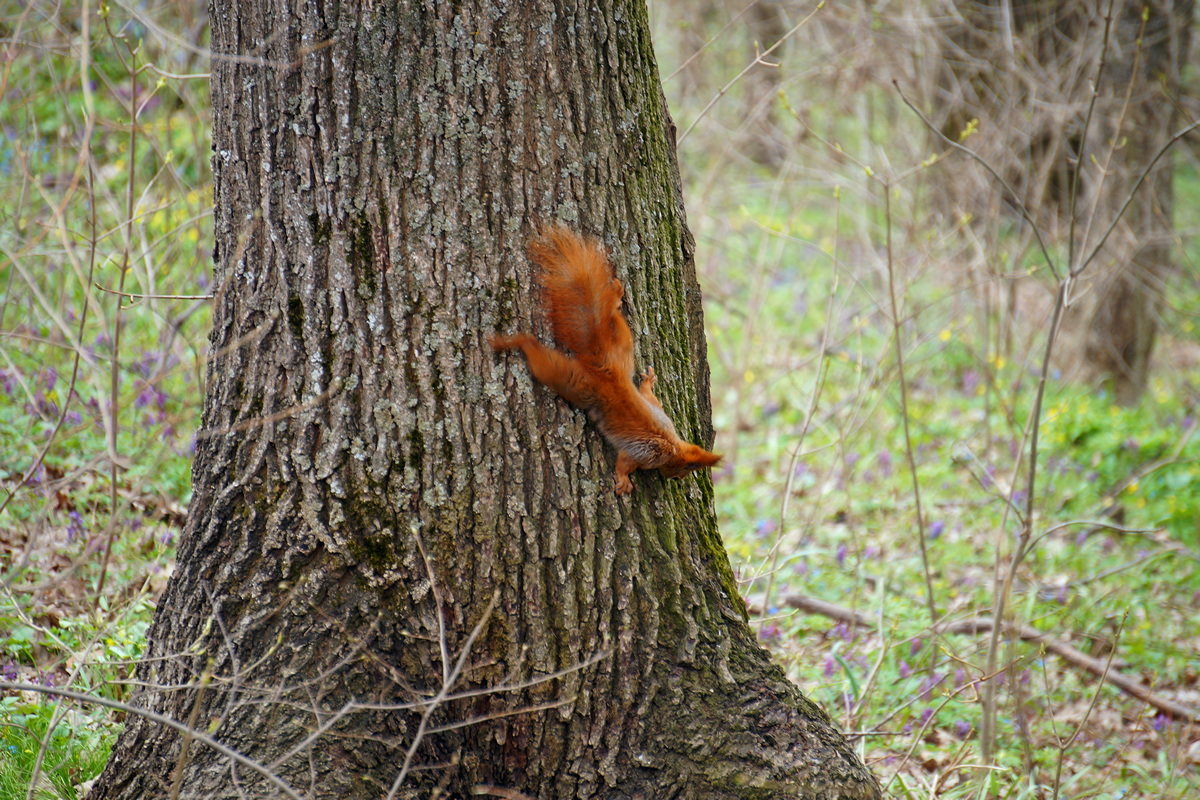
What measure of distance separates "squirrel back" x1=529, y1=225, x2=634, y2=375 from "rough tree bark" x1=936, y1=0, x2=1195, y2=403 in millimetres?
4311

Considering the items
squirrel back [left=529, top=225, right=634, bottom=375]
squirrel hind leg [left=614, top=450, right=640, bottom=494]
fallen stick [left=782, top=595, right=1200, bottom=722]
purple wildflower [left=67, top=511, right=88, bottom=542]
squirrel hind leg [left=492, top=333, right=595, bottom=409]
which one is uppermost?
squirrel back [left=529, top=225, right=634, bottom=375]

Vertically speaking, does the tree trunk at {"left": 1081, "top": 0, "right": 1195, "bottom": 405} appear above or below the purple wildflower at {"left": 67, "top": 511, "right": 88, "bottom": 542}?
above

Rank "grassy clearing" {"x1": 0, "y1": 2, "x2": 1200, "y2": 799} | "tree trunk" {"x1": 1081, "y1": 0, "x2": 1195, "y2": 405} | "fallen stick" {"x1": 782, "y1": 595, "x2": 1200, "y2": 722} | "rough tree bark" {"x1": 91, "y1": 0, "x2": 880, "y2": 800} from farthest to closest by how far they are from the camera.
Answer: "tree trunk" {"x1": 1081, "y1": 0, "x2": 1195, "y2": 405}, "fallen stick" {"x1": 782, "y1": 595, "x2": 1200, "y2": 722}, "grassy clearing" {"x1": 0, "y1": 2, "x2": 1200, "y2": 799}, "rough tree bark" {"x1": 91, "y1": 0, "x2": 880, "y2": 800}

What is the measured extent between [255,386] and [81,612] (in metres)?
1.65

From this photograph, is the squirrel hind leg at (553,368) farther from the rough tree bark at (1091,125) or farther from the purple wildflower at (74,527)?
the rough tree bark at (1091,125)

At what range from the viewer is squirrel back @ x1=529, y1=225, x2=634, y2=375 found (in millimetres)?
2150

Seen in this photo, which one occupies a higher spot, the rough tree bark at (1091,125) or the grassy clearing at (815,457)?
the rough tree bark at (1091,125)

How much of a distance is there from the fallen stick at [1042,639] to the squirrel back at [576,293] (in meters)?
2.23

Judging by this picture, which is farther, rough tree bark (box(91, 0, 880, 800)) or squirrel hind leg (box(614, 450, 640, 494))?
squirrel hind leg (box(614, 450, 640, 494))

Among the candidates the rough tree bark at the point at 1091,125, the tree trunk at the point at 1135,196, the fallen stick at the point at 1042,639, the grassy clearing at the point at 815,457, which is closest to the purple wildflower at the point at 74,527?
the grassy clearing at the point at 815,457

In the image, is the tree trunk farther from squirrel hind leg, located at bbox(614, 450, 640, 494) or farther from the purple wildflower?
the purple wildflower

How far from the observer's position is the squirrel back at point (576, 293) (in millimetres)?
2150

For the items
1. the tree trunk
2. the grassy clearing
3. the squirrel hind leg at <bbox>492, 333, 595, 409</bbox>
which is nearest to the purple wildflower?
the grassy clearing

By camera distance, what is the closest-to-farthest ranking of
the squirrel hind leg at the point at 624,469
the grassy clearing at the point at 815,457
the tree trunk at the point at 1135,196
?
1. the squirrel hind leg at the point at 624,469
2. the grassy clearing at the point at 815,457
3. the tree trunk at the point at 1135,196
